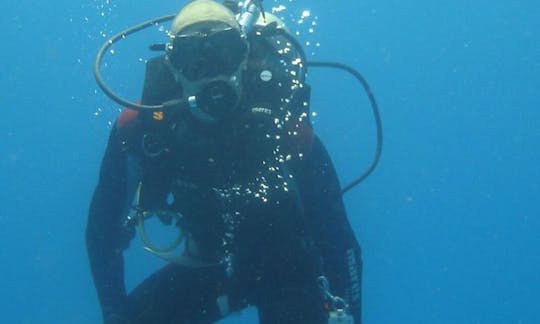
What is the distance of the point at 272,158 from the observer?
3.50 m

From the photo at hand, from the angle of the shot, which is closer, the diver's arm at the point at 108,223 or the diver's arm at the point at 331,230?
the diver's arm at the point at 331,230

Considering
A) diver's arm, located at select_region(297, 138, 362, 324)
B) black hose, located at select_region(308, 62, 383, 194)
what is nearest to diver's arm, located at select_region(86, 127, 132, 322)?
diver's arm, located at select_region(297, 138, 362, 324)

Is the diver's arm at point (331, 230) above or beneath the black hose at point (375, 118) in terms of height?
beneath

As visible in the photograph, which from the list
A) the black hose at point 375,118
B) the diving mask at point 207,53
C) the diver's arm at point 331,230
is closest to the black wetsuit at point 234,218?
the diver's arm at point 331,230

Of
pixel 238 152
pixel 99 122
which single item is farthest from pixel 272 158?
pixel 99 122

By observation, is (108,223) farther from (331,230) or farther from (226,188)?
(331,230)

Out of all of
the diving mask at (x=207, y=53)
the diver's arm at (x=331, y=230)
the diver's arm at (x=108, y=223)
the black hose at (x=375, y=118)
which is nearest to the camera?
the diving mask at (x=207, y=53)

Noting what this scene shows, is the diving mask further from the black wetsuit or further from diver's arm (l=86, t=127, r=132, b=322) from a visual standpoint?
diver's arm (l=86, t=127, r=132, b=322)

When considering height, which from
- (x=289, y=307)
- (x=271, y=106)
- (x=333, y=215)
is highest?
(x=271, y=106)

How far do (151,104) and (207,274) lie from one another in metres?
1.05

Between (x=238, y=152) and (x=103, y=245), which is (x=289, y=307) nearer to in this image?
(x=238, y=152)

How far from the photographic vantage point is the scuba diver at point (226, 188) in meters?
3.41

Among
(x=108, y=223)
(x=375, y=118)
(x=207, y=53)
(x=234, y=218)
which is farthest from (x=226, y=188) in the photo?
(x=375, y=118)

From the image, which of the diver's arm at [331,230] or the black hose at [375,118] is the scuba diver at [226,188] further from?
the black hose at [375,118]
